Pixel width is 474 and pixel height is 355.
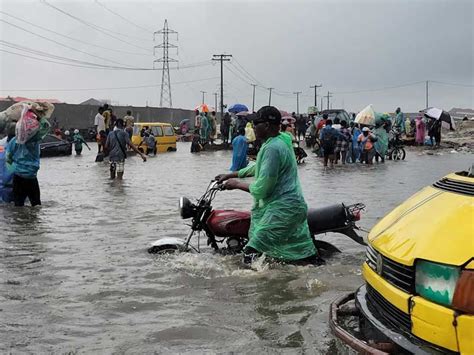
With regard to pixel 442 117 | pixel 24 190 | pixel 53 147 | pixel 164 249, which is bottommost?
pixel 164 249

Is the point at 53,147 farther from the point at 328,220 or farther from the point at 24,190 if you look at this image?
the point at 328,220

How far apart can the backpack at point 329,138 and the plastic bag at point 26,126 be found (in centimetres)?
1212

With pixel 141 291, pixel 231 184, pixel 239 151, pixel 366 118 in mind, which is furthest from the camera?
pixel 366 118

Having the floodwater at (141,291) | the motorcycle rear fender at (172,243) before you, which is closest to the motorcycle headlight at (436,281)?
the floodwater at (141,291)

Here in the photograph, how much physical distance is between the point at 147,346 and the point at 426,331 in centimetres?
210

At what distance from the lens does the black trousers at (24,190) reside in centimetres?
1012

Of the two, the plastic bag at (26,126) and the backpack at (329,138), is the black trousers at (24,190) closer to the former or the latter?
the plastic bag at (26,126)

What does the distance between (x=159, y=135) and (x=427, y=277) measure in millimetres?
28196

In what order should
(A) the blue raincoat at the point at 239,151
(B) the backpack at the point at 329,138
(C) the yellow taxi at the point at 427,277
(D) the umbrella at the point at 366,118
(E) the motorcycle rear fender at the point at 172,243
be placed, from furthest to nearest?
(D) the umbrella at the point at 366,118 < (B) the backpack at the point at 329,138 < (A) the blue raincoat at the point at 239,151 < (E) the motorcycle rear fender at the point at 172,243 < (C) the yellow taxi at the point at 427,277

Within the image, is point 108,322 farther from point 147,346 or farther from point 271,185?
point 271,185

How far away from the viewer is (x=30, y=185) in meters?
10.3

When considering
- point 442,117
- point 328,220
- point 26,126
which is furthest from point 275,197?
point 442,117

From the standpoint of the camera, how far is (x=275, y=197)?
5.73 meters

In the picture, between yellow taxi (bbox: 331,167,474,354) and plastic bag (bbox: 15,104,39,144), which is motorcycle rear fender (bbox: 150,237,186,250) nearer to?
yellow taxi (bbox: 331,167,474,354)
